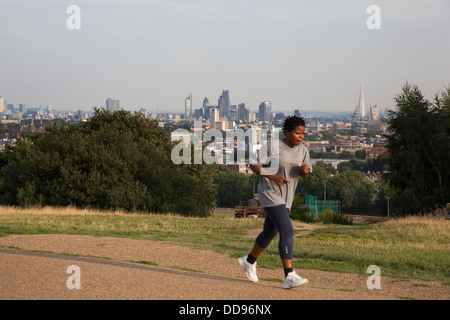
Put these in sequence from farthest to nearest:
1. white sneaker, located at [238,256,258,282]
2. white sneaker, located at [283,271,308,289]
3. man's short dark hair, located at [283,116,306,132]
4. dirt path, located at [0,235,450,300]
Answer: white sneaker, located at [238,256,258,282] < man's short dark hair, located at [283,116,306,132] < white sneaker, located at [283,271,308,289] < dirt path, located at [0,235,450,300]

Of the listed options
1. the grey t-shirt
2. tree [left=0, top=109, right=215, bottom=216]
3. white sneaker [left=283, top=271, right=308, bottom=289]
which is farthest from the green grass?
tree [left=0, top=109, right=215, bottom=216]

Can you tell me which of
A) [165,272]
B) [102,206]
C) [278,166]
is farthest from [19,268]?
[102,206]

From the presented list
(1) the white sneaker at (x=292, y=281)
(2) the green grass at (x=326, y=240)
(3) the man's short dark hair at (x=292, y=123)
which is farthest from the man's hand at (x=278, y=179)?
(2) the green grass at (x=326, y=240)

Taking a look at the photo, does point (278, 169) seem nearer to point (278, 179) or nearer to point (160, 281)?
point (278, 179)

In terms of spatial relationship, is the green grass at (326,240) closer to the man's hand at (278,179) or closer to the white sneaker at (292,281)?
the white sneaker at (292,281)

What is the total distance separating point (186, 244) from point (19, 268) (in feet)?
18.6

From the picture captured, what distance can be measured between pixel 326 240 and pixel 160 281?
949 centimetres

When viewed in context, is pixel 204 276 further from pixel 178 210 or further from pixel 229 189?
pixel 229 189

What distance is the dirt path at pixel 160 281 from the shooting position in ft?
21.7

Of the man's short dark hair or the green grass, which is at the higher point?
the man's short dark hair

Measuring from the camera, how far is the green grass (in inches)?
441

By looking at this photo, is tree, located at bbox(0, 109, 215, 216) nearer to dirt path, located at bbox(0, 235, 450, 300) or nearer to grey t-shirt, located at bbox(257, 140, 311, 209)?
dirt path, located at bbox(0, 235, 450, 300)

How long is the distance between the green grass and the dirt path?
0.89m

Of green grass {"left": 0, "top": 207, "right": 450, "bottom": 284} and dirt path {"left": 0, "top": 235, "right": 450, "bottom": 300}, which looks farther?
green grass {"left": 0, "top": 207, "right": 450, "bottom": 284}
